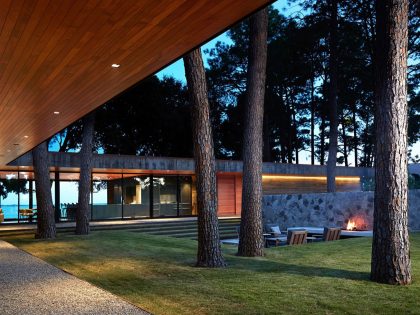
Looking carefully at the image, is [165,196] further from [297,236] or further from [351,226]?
[297,236]

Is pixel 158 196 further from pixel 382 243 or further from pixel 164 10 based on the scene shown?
pixel 164 10

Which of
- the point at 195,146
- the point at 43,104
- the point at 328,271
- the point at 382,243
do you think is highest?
the point at 43,104

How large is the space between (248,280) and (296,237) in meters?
6.75

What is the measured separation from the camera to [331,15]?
77.5 feet

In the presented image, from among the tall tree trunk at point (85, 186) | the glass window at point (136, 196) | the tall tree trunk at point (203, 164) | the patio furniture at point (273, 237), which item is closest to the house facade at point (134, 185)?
the glass window at point (136, 196)

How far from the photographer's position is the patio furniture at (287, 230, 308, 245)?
14.4m

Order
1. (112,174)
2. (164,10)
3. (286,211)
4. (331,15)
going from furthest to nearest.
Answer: (112,174) < (331,15) < (286,211) < (164,10)

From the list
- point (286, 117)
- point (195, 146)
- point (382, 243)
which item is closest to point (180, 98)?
point (286, 117)

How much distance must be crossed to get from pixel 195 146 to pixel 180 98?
27538 millimetres

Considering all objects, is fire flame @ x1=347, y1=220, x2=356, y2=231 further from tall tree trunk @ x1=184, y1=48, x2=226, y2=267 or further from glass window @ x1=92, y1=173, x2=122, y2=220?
glass window @ x1=92, y1=173, x2=122, y2=220

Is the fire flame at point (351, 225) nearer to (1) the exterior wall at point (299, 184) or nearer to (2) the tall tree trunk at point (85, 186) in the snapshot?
(2) the tall tree trunk at point (85, 186)

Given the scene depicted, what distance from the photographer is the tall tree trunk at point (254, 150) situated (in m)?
11.1

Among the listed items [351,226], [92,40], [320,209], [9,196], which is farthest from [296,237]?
[9,196]

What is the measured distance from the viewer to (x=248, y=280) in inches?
318
